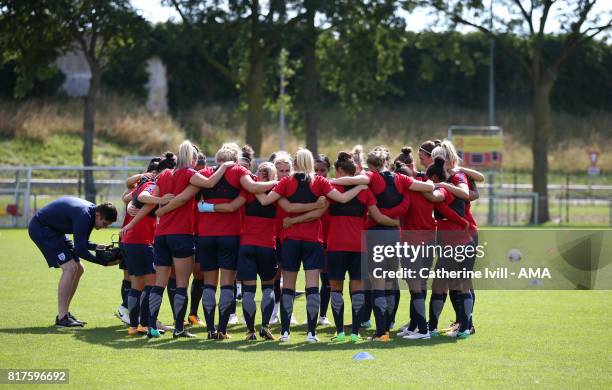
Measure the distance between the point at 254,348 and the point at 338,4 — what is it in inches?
961

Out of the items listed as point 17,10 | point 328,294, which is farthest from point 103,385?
point 17,10

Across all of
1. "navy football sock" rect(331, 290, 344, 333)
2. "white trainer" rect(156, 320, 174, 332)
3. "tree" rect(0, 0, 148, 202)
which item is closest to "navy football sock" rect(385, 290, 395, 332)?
"navy football sock" rect(331, 290, 344, 333)

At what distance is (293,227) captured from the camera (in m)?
10.8

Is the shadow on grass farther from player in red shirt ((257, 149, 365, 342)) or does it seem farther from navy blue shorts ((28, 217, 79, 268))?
navy blue shorts ((28, 217, 79, 268))

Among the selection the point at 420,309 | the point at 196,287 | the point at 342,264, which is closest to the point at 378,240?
the point at 342,264

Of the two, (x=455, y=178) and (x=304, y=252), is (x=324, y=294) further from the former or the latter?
(x=455, y=178)

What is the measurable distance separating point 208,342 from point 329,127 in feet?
135

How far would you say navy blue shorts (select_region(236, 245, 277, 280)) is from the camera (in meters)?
10.8

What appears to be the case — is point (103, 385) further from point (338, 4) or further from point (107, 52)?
point (107, 52)

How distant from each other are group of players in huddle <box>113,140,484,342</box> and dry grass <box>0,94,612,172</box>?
3197cm

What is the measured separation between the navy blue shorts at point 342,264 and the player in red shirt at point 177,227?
57.3 inches

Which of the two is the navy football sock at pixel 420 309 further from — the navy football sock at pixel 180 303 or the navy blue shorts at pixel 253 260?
the navy football sock at pixel 180 303

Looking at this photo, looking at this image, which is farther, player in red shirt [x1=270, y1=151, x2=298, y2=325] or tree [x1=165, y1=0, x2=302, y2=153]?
tree [x1=165, y1=0, x2=302, y2=153]

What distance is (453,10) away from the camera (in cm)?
3503
